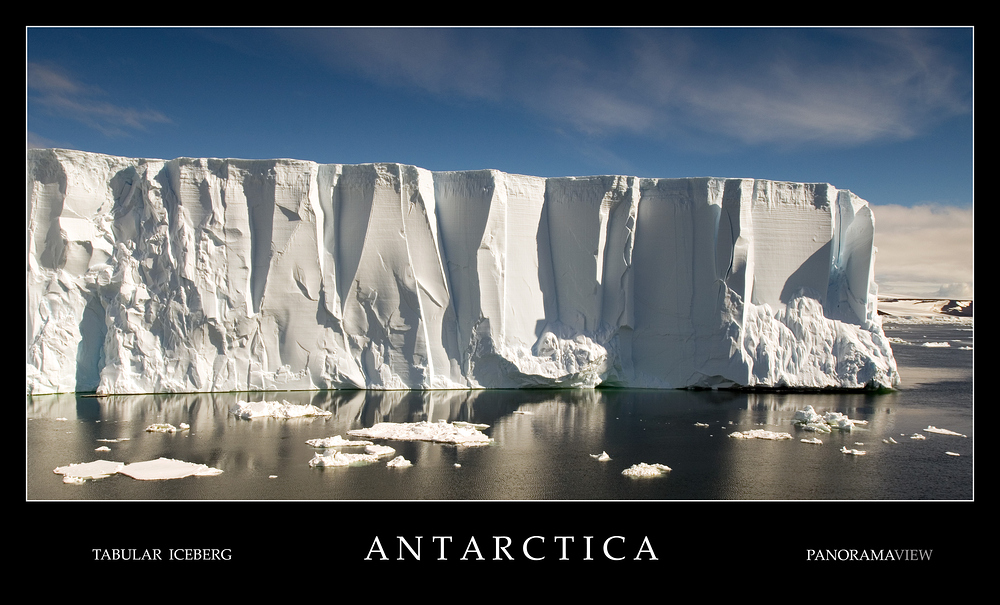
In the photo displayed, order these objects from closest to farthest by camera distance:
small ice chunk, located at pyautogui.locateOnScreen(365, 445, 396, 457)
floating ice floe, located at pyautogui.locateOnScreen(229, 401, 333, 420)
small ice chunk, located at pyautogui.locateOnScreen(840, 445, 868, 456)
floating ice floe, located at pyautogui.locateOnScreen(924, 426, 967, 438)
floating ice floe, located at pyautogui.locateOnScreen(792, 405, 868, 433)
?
small ice chunk, located at pyautogui.locateOnScreen(365, 445, 396, 457) < small ice chunk, located at pyautogui.locateOnScreen(840, 445, 868, 456) < floating ice floe, located at pyautogui.locateOnScreen(924, 426, 967, 438) < floating ice floe, located at pyautogui.locateOnScreen(792, 405, 868, 433) < floating ice floe, located at pyautogui.locateOnScreen(229, 401, 333, 420)

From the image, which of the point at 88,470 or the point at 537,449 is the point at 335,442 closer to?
the point at 537,449

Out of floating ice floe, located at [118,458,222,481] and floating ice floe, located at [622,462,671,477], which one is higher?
floating ice floe, located at [118,458,222,481]

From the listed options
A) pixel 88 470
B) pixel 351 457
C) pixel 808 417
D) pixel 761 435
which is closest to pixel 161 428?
pixel 88 470

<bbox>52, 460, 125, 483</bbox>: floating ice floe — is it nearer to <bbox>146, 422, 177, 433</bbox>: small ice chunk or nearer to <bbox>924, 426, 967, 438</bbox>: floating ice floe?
<bbox>146, 422, 177, 433</bbox>: small ice chunk

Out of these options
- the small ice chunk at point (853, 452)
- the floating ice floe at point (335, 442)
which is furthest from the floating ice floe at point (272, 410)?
the small ice chunk at point (853, 452)

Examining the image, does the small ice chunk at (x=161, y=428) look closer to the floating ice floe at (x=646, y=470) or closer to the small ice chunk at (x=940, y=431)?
the floating ice floe at (x=646, y=470)

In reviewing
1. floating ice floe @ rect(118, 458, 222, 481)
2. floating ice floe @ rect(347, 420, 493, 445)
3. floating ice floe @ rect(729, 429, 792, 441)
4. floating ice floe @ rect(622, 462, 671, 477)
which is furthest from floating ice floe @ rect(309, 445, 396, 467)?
floating ice floe @ rect(729, 429, 792, 441)
